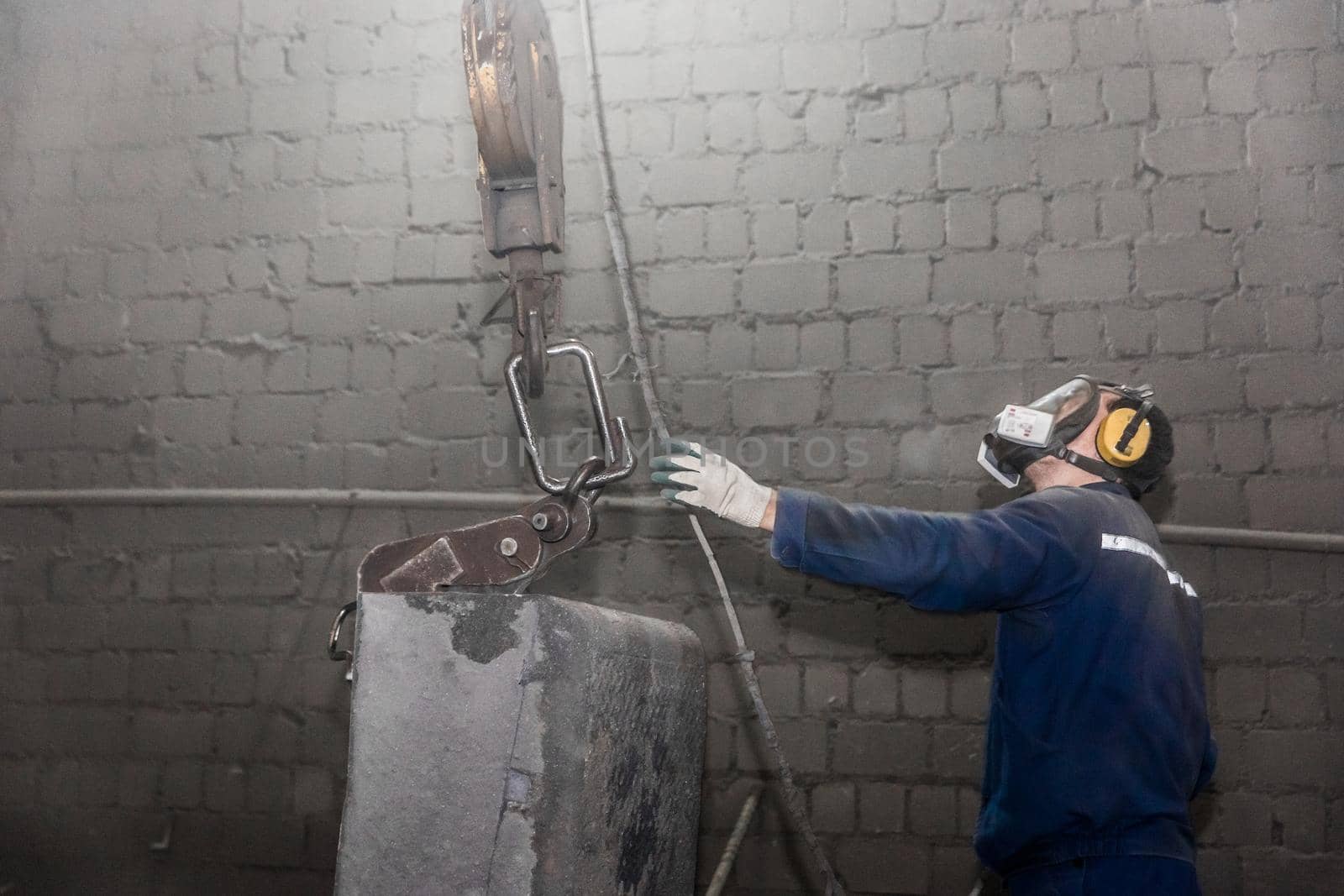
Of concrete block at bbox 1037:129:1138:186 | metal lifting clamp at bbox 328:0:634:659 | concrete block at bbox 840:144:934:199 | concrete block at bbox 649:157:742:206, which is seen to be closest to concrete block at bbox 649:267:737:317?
concrete block at bbox 649:157:742:206

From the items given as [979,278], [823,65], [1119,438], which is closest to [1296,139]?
[979,278]

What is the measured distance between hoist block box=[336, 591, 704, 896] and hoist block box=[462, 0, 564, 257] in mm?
781

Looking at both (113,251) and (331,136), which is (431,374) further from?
(113,251)

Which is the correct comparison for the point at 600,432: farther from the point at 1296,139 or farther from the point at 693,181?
the point at 1296,139

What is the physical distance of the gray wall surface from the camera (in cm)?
303

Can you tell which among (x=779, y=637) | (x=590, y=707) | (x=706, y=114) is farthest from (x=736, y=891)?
(x=706, y=114)

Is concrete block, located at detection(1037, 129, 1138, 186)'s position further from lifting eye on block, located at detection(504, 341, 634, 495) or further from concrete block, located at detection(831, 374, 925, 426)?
lifting eye on block, located at detection(504, 341, 634, 495)

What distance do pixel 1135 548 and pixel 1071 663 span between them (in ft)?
0.90

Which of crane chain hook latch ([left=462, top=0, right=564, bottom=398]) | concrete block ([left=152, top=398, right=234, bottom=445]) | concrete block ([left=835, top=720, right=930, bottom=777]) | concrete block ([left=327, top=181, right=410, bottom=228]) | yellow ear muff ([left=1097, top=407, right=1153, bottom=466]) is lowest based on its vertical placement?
concrete block ([left=835, top=720, right=930, bottom=777])

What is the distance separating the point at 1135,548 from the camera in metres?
2.03

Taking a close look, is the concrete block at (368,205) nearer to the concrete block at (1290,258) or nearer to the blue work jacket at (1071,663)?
the blue work jacket at (1071,663)

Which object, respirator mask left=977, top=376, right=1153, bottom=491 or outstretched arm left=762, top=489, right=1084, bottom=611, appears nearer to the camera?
outstretched arm left=762, top=489, right=1084, bottom=611

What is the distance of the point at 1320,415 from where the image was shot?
9.84ft

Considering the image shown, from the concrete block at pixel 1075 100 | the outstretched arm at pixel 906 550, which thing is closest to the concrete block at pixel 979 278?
the concrete block at pixel 1075 100
